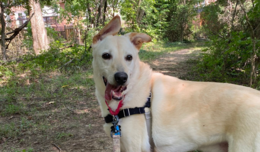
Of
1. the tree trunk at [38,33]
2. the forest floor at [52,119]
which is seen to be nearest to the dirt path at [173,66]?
the forest floor at [52,119]

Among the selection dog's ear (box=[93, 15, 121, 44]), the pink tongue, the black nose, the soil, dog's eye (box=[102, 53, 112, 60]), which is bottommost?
the soil

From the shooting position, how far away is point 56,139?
10.2 feet

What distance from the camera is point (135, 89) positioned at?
2045 millimetres

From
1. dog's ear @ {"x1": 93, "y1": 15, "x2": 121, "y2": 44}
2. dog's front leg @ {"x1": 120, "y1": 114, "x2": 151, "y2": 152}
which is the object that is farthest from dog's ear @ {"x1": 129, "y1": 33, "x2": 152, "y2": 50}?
dog's front leg @ {"x1": 120, "y1": 114, "x2": 151, "y2": 152}

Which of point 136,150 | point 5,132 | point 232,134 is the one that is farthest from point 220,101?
point 5,132

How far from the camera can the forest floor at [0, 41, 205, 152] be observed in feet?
9.75

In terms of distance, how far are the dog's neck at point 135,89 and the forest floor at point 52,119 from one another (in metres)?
1.21

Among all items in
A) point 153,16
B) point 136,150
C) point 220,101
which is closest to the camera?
point 220,101

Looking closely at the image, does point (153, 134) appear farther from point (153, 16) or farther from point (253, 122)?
point (153, 16)

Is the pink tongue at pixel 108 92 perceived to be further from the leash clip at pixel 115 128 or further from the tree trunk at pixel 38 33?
the tree trunk at pixel 38 33

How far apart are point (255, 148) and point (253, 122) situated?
0.21 meters

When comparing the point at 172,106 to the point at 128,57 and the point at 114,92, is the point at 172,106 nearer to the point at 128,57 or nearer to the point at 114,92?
the point at 114,92

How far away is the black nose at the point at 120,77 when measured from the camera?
1.89 m

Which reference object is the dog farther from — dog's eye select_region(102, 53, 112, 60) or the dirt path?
the dirt path
